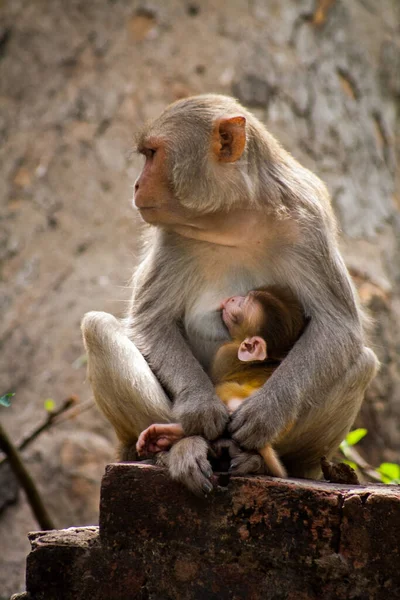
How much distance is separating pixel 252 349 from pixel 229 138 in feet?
3.48

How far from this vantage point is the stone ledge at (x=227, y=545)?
3.31 meters

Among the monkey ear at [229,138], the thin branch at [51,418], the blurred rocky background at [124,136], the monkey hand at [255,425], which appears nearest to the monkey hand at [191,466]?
the monkey hand at [255,425]

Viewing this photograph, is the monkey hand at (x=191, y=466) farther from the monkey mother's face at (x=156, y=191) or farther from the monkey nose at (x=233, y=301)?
the monkey mother's face at (x=156, y=191)

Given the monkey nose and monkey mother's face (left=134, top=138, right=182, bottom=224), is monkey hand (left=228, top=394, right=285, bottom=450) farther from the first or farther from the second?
monkey mother's face (left=134, top=138, right=182, bottom=224)

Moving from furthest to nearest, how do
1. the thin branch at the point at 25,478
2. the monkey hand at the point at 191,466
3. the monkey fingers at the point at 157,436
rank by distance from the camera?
the thin branch at the point at 25,478
the monkey fingers at the point at 157,436
the monkey hand at the point at 191,466

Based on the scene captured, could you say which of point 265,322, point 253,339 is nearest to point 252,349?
point 253,339

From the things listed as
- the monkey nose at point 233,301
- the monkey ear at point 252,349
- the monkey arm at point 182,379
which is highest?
the monkey nose at point 233,301

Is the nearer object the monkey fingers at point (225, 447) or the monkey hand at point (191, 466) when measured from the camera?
the monkey hand at point (191, 466)

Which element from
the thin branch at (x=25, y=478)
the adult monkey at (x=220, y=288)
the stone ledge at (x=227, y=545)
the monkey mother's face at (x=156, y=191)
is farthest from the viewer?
the thin branch at (x=25, y=478)

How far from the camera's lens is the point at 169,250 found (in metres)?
4.58

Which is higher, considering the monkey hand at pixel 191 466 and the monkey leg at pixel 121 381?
the monkey leg at pixel 121 381

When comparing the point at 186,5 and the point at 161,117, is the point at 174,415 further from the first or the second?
the point at 186,5

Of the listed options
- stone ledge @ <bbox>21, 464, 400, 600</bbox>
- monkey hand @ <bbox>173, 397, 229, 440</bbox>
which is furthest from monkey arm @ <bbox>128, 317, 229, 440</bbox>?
stone ledge @ <bbox>21, 464, 400, 600</bbox>

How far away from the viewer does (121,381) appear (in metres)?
Result: 4.06
